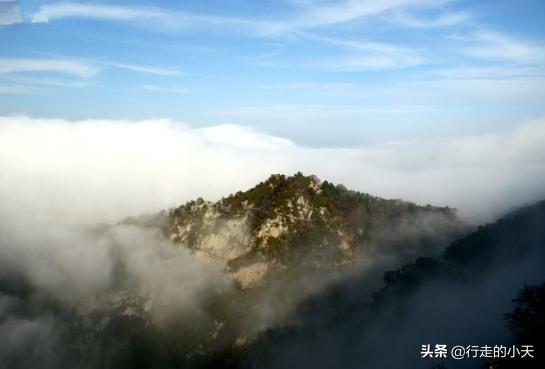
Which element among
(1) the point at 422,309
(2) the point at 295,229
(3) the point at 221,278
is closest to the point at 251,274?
(3) the point at 221,278

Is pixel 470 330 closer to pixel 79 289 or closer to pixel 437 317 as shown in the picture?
pixel 437 317

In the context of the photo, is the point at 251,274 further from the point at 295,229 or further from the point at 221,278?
the point at 295,229

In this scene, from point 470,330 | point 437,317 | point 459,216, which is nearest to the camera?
point 470,330

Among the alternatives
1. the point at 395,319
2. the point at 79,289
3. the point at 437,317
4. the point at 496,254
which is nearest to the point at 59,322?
the point at 79,289

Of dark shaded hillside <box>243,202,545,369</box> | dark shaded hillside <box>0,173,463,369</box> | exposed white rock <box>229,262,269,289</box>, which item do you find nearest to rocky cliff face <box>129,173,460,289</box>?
exposed white rock <box>229,262,269,289</box>

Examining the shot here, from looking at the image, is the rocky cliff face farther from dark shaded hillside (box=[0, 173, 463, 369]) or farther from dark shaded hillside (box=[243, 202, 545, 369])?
dark shaded hillside (box=[243, 202, 545, 369])

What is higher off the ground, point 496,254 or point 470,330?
point 496,254
